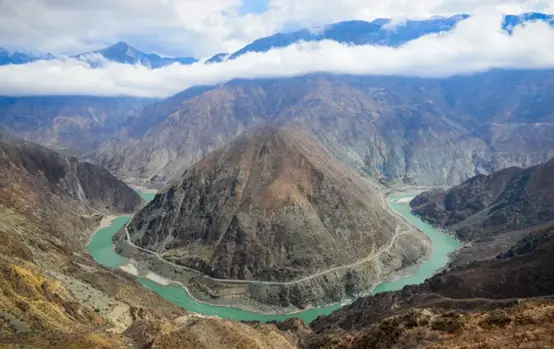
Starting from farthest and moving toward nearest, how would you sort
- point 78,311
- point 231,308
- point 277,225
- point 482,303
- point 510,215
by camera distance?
point 510,215 < point 277,225 < point 231,308 < point 78,311 < point 482,303

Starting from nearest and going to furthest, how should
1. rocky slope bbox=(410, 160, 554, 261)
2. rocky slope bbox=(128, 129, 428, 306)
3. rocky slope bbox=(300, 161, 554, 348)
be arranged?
rocky slope bbox=(300, 161, 554, 348) → rocky slope bbox=(128, 129, 428, 306) → rocky slope bbox=(410, 160, 554, 261)

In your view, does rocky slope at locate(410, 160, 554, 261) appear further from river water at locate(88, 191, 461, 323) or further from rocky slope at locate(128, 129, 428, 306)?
rocky slope at locate(128, 129, 428, 306)

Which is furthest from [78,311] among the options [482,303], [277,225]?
[277,225]

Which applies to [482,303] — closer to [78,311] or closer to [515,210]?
[78,311]

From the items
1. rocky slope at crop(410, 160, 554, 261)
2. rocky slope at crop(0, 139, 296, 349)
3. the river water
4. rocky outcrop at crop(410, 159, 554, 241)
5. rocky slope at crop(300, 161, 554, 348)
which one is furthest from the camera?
rocky outcrop at crop(410, 159, 554, 241)

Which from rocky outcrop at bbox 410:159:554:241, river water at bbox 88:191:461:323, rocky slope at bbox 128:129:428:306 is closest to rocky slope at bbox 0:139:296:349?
river water at bbox 88:191:461:323

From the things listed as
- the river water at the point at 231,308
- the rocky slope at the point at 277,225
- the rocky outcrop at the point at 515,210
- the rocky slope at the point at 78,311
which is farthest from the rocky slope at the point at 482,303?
the rocky slope at the point at 277,225
